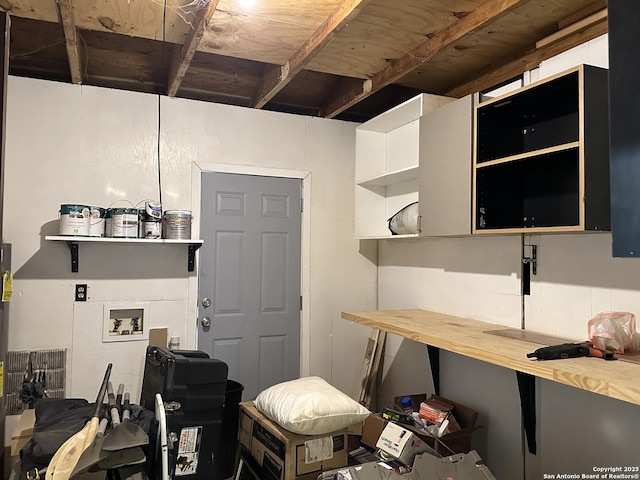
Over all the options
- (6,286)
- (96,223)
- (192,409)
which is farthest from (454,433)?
(6,286)

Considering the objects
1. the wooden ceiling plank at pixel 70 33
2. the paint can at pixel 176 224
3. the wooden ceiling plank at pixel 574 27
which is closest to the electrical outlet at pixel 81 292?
the paint can at pixel 176 224

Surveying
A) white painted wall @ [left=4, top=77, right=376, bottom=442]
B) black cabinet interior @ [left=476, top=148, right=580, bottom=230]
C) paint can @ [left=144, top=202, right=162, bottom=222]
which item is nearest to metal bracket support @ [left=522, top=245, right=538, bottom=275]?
black cabinet interior @ [left=476, top=148, right=580, bottom=230]

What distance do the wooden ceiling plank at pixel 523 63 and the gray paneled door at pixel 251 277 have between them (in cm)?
137

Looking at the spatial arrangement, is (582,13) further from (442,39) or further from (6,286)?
(6,286)

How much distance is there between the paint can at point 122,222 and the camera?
2.83 metres

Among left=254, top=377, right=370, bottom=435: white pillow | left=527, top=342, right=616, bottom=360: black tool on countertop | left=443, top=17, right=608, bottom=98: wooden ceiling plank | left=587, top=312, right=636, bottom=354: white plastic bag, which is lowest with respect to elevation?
left=254, top=377, right=370, bottom=435: white pillow

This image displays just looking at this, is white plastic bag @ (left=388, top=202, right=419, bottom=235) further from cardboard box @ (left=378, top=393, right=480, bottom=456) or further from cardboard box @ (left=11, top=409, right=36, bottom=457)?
cardboard box @ (left=11, top=409, right=36, bottom=457)

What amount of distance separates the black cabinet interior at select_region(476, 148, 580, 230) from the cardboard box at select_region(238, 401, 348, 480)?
132 cm

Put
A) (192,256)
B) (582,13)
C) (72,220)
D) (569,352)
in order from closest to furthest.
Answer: (569,352)
(582,13)
(72,220)
(192,256)

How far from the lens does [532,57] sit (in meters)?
2.53

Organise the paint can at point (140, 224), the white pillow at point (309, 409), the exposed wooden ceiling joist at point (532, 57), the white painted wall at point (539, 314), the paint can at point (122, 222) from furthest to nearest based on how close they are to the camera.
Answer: the paint can at point (140, 224), the paint can at point (122, 222), the white pillow at point (309, 409), the exposed wooden ceiling joist at point (532, 57), the white painted wall at point (539, 314)

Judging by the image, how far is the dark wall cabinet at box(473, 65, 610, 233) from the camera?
1.85m

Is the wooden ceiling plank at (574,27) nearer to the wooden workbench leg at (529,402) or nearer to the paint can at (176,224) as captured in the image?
the wooden workbench leg at (529,402)

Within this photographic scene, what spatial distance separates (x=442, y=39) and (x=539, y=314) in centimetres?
A: 147
